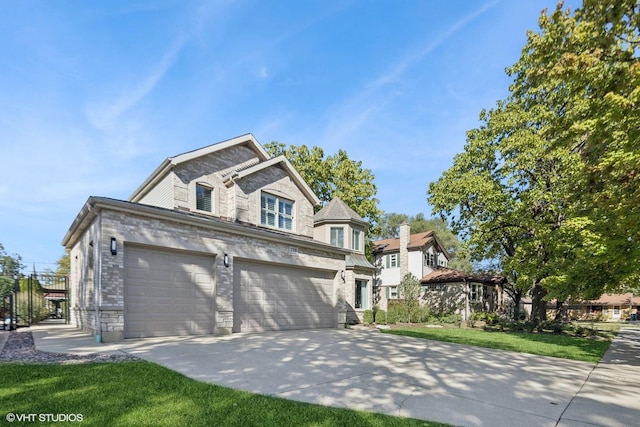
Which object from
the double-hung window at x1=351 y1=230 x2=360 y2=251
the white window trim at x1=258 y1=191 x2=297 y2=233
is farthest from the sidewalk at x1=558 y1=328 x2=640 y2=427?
the double-hung window at x1=351 y1=230 x2=360 y2=251

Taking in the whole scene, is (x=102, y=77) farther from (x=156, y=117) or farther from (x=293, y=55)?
(x=293, y=55)

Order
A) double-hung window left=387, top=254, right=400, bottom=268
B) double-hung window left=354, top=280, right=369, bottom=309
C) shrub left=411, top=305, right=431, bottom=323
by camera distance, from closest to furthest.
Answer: double-hung window left=354, top=280, right=369, bottom=309 < shrub left=411, top=305, right=431, bottom=323 < double-hung window left=387, top=254, right=400, bottom=268

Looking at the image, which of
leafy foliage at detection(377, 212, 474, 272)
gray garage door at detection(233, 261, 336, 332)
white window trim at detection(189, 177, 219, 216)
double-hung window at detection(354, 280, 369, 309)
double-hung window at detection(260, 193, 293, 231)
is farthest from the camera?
leafy foliage at detection(377, 212, 474, 272)

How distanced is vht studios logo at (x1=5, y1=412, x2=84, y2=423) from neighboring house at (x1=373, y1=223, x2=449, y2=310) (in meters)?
28.1

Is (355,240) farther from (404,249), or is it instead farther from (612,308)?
(612,308)

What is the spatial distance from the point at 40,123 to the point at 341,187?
1992 centimetres

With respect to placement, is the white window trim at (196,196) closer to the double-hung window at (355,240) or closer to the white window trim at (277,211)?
the white window trim at (277,211)

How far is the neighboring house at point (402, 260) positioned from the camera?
3097 cm

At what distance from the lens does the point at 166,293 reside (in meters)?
10.8

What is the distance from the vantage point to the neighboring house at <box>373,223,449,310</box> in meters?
31.0

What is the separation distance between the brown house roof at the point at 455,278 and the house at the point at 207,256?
1277 cm

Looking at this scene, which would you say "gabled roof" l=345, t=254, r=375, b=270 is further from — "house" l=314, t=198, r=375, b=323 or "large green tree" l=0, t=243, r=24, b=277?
"large green tree" l=0, t=243, r=24, b=277

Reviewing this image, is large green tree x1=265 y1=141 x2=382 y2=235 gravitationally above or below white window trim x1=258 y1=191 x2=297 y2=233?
above

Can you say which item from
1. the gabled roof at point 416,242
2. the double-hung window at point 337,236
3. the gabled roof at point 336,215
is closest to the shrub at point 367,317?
the double-hung window at point 337,236
